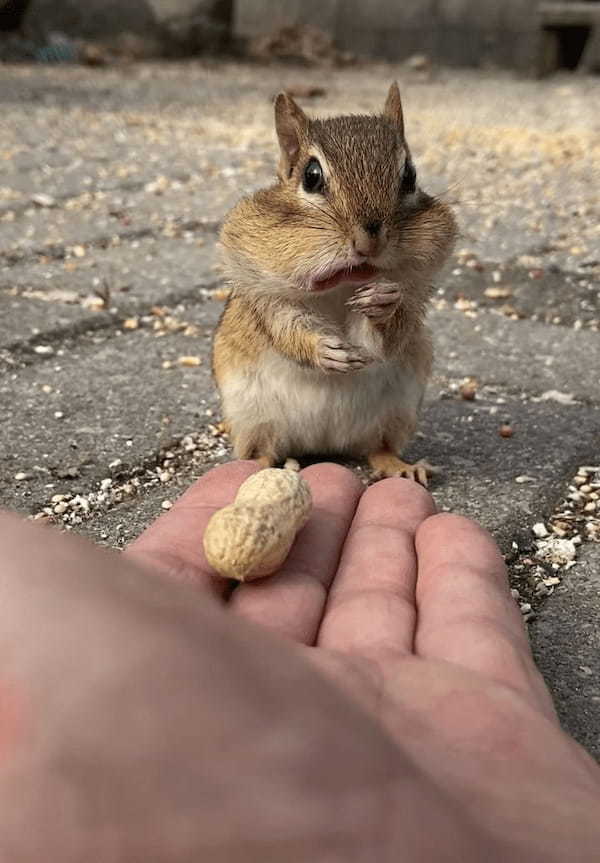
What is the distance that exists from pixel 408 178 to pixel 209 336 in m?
0.90

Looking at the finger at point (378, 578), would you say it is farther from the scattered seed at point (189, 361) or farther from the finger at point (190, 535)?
the scattered seed at point (189, 361)

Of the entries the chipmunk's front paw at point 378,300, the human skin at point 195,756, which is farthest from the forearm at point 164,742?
the chipmunk's front paw at point 378,300

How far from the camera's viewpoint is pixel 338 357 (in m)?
1.83

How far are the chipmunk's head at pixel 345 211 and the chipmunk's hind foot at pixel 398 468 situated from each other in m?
0.33

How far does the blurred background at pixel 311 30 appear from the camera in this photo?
8305 mm

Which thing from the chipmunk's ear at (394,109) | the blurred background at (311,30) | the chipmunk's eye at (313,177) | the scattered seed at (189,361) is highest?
the chipmunk's ear at (394,109)

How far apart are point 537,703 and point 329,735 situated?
0.39m

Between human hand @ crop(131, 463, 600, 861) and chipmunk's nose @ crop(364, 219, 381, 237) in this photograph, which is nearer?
human hand @ crop(131, 463, 600, 861)

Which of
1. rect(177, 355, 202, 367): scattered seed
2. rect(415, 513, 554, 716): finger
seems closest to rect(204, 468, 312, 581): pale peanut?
rect(415, 513, 554, 716): finger

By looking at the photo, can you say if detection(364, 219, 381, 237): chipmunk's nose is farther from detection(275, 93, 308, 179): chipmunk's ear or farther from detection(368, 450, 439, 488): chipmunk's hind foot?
detection(368, 450, 439, 488): chipmunk's hind foot

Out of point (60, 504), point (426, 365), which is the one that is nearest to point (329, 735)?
point (60, 504)

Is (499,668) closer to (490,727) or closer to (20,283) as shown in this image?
(490,727)

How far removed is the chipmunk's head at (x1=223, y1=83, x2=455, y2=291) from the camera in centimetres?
180

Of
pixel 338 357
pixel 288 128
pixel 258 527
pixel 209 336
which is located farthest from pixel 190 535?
pixel 209 336
